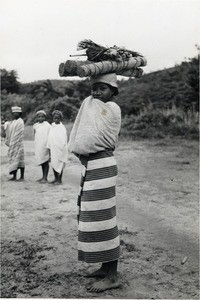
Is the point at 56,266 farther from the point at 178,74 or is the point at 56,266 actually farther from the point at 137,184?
the point at 178,74

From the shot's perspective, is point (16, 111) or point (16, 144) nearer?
point (16, 111)

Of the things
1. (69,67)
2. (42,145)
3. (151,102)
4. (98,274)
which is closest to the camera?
(69,67)

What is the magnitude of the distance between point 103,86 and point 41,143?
6.03 m

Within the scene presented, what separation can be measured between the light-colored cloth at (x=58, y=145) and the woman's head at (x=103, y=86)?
5535mm

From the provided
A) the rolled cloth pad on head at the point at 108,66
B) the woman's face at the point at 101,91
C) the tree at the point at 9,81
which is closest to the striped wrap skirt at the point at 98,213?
the woman's face at the point at 101,91

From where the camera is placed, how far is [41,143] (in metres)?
9.22

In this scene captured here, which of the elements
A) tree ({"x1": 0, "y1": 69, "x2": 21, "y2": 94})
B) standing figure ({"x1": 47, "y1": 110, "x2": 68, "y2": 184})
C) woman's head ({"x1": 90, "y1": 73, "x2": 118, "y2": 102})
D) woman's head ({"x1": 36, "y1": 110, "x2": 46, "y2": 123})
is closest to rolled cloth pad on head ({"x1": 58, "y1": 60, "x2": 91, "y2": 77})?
woman's head ({"x1": 90, "y1": 73, "x2": 118, "y2": 102})

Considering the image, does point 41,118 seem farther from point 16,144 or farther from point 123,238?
point 123,238

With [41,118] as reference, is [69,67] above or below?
above

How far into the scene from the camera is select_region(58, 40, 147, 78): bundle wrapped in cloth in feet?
10.2

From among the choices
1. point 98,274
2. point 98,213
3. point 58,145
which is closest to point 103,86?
point 98,213

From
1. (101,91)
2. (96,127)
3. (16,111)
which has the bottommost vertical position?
(96,127)

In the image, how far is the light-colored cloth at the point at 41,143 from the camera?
29.9ft

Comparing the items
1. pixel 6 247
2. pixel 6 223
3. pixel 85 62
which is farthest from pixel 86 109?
pixel 6 223
